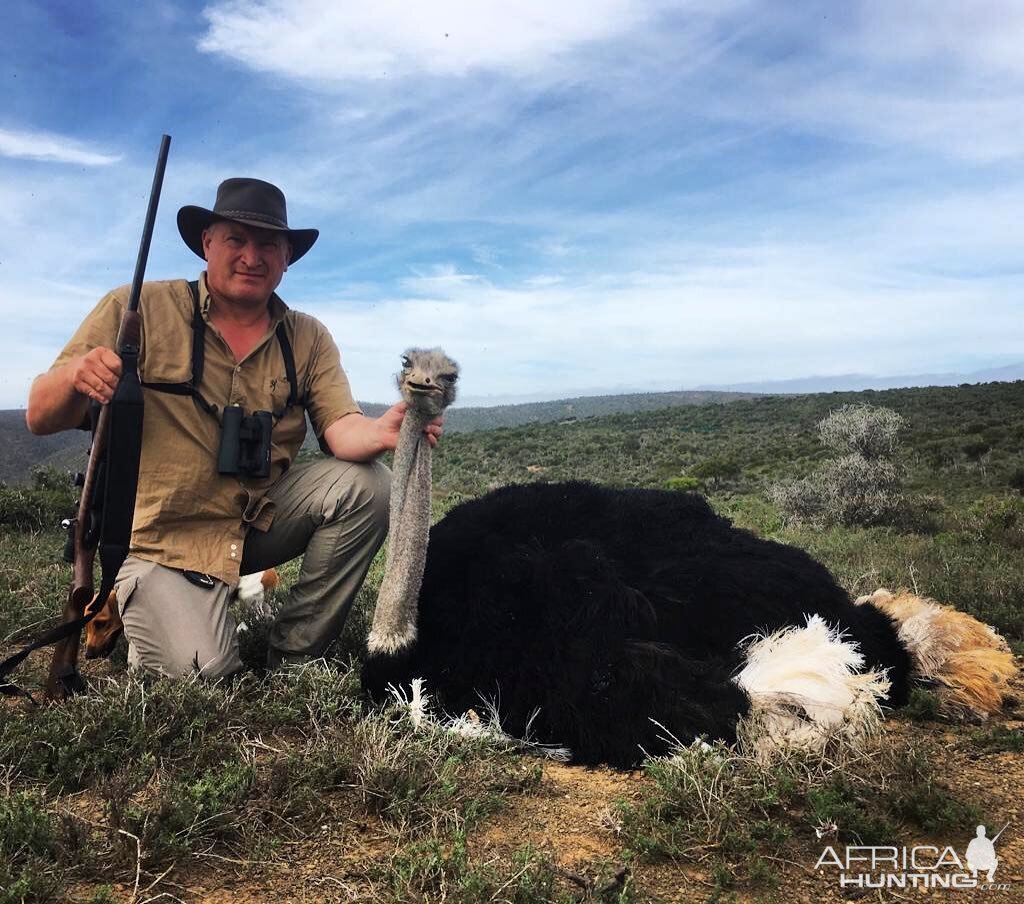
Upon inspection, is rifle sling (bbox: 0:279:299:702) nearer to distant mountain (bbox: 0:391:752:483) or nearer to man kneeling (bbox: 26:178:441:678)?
man kneeling (bbox: 26:178:441:678)

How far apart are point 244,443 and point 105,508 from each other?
761 millimetres

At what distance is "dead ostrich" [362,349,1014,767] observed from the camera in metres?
3.44

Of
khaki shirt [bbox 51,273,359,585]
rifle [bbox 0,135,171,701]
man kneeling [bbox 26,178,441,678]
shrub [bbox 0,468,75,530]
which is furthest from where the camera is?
shrub [bbox 0,468,75,530]

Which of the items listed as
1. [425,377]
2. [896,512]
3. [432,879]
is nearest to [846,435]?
[896,512]

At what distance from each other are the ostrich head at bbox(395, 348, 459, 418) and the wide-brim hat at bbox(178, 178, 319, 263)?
1177 millimetres

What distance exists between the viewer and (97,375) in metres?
3.85

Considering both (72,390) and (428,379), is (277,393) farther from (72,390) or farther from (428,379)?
(428,379)

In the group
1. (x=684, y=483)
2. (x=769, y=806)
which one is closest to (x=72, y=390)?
(x=769, y=806)

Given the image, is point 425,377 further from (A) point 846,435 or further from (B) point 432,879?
(A) point 846,435

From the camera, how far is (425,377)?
146 inches

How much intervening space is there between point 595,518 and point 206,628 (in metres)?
1.96

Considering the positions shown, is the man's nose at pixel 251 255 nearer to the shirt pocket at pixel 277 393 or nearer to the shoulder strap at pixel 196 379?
the shoulder strap at pixel 196 379

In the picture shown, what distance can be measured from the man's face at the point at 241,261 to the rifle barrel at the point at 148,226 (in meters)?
0.31

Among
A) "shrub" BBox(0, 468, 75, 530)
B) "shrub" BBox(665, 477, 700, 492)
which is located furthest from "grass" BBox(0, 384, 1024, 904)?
"shrub" BBox(665, 477, 700, 492)
